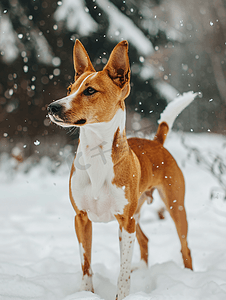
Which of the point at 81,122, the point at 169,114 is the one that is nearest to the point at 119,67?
the point at 81,122

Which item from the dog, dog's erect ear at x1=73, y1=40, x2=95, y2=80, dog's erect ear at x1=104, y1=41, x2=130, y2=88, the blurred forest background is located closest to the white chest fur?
the dog

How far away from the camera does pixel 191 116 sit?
5234mm

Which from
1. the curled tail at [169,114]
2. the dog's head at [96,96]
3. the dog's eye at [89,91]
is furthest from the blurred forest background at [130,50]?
the dog's eye at [89,91]

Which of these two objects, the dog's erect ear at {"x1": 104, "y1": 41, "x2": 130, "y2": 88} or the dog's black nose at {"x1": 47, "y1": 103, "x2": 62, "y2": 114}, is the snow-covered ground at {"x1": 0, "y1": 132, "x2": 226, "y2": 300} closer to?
the dog's black nose at {"x1": 47, "y1": 103, "x2": 62, "y2": 114}

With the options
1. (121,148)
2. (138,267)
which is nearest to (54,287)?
(138,267)

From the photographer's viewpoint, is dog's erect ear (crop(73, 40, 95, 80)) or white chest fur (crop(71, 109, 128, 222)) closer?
white chest fur (crop(71, 109, 128, 222))

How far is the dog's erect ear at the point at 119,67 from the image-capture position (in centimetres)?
160

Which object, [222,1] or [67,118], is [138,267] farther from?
[222,1]

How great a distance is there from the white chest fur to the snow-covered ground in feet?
1.96

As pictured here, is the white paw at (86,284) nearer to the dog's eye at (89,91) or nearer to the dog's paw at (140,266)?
the dog's paw at (140,266)

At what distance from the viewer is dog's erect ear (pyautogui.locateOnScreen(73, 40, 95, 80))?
180cm

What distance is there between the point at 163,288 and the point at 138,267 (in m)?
0.52

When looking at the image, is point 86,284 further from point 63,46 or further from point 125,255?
point 63,46

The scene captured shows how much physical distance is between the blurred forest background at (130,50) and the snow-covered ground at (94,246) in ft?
3.46
